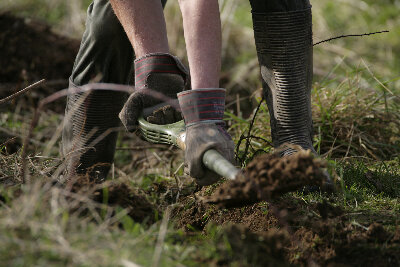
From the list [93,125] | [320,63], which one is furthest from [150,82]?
[320,63]

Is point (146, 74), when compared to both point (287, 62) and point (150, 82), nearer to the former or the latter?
point (150, 82)

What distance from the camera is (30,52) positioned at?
15.0 ft

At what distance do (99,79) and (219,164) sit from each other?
1.09m

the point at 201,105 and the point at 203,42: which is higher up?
the point at 203,42

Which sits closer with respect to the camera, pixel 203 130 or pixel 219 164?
pixel 219 164

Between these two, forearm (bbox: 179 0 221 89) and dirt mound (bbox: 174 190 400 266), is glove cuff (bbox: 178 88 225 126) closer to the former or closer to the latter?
forearm (bbox: 179 0 221 89)

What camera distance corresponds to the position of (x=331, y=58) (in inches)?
214

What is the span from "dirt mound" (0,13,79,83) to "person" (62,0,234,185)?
208 cm

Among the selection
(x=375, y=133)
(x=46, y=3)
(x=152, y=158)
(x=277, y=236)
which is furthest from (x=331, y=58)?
(x=277, y=236)

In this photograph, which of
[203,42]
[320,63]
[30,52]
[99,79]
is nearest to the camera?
[203,42]

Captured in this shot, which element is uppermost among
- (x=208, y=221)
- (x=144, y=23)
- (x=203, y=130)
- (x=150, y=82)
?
(x=144, y=23)

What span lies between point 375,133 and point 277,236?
1.83 meters

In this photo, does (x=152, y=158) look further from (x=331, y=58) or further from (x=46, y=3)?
(x=46, y=3)

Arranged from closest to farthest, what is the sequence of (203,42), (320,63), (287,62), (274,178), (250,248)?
(250,248) → (274,178) → (203,42) → (287,62) → (320,63)
